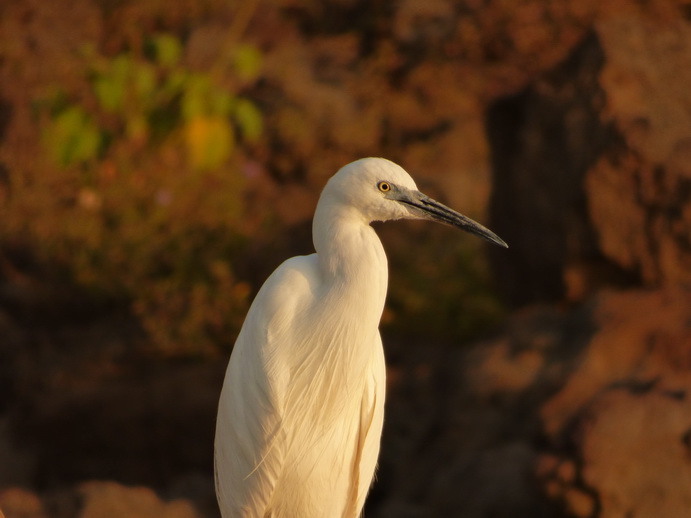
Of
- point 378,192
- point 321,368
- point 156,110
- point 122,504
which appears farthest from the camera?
point 156,110

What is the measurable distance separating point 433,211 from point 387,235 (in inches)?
191

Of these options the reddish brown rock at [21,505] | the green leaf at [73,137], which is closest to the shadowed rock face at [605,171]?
the green leaf at [73,137]

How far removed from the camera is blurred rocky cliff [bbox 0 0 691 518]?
16.3 feet

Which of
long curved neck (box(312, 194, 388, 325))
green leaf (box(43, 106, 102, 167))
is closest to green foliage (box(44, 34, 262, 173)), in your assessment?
green leaf (box(43, 106, 102, 167))

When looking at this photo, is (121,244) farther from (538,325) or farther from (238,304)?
(538,325)

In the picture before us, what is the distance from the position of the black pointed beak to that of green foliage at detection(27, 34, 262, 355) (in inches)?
153

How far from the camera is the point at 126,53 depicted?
27.3 ft

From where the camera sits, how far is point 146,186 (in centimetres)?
798

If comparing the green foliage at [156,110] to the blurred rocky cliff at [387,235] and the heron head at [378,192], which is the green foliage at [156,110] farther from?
the heron head at [378,192]

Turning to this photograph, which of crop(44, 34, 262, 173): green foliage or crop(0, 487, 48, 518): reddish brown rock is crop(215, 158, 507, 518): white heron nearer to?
crop(0, 487, 48, 518): reddish brown rock

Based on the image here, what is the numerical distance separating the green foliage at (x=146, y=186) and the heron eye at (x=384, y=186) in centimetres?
399

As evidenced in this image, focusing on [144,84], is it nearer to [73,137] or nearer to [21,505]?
[73,137]

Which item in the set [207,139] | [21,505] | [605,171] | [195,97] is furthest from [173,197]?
[21,505]

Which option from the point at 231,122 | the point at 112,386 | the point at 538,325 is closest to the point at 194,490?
the point at 112,386
